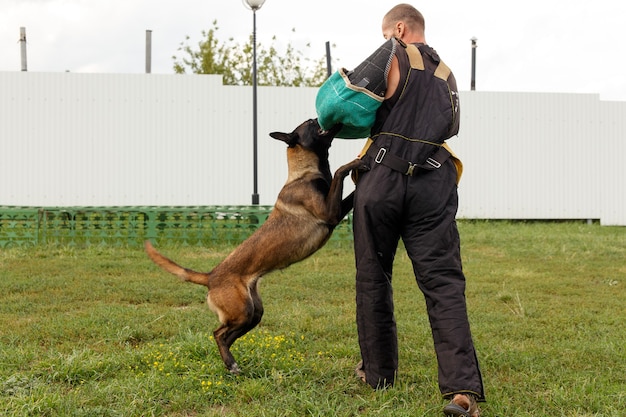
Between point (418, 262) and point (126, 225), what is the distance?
6917 millimetres

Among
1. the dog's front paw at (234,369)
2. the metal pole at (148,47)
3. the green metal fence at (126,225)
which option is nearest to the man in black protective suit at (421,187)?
the dog's front paw at (234,369)

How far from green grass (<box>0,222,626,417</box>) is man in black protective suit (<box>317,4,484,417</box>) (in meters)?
0.38

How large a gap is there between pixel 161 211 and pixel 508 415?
699cm

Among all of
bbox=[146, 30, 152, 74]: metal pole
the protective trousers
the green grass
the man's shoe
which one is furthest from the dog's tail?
bbox=[146, 30, 152, 74]: metal pole

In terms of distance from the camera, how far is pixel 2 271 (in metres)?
7.48

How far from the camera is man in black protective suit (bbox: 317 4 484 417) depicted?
10.8 feet

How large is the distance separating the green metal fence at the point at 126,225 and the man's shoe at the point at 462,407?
6531 millimetres

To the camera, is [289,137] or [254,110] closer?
[289,137]

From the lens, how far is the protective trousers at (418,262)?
329 centimetres

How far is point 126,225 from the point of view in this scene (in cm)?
953

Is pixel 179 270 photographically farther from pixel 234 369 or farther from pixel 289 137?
pixel 289 137

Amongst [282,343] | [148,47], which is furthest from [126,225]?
[148,47]

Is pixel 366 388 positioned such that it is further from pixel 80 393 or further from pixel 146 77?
pixel 146 77

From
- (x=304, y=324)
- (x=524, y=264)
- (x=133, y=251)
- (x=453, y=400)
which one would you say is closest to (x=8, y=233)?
(x=133, y=251)
